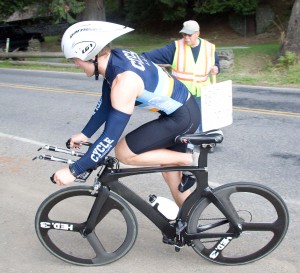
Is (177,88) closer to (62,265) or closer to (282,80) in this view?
(62,265)

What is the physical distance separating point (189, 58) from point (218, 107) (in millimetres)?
2568

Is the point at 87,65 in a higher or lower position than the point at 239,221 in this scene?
higher

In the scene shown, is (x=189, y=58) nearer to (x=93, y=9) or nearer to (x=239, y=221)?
(x=239, y=221)

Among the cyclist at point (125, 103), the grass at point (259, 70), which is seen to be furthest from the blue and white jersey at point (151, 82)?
the grass at point (259, 70)

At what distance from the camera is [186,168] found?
10.9 ft

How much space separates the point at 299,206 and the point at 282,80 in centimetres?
931

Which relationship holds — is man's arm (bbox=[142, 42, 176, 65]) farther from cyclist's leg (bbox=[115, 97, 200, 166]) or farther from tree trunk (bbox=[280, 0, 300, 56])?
tree trunk (bbox=[280, 0, 300, 56])

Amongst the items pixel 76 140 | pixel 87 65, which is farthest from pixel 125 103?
pixel 76 140

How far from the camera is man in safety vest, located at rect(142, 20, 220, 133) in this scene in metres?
6.06

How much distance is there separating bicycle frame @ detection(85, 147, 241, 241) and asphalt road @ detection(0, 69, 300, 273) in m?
0.33

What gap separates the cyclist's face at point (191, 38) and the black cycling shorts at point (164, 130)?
2.78 m

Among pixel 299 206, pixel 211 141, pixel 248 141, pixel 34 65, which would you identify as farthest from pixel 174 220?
pixel 34 65

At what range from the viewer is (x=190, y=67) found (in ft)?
19.9

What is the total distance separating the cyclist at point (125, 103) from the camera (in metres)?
3.02
